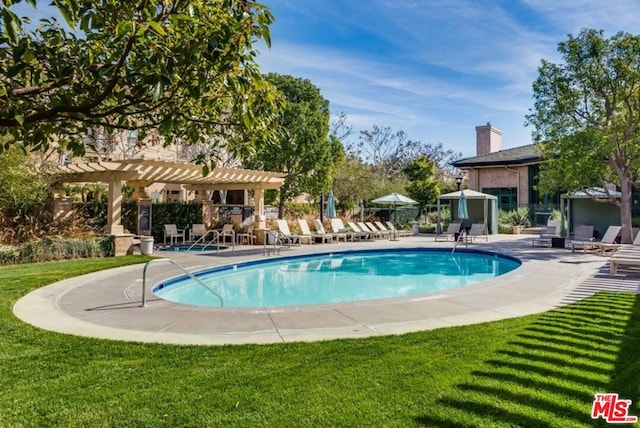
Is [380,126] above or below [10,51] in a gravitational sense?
above

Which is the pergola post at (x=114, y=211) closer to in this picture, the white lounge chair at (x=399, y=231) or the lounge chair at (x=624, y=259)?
the white lounge chair at (x=399, y=231)

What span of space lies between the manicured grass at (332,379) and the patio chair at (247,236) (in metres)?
12.8

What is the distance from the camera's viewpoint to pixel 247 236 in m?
18.4

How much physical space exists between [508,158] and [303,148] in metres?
16.2

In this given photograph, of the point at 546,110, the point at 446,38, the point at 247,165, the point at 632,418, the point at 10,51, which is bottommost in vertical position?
the point at 632,418

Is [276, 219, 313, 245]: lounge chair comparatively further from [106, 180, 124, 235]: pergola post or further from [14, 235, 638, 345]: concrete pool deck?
[14, 235, 638, 345]: concrete pool deck

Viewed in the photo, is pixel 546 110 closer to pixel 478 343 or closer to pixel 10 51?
pixel 478 343

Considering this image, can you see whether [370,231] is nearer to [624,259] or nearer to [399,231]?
[399,231]

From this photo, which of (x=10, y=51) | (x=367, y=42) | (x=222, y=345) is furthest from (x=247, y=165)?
(x=10, y=51)

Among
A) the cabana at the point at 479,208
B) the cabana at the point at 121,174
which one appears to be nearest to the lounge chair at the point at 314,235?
the cabana at the point at 121,174

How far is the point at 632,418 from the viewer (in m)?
3.13

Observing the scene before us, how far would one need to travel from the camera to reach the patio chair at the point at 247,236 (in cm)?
1826

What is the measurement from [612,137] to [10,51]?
17780 millimetres

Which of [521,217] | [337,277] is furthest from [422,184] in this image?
[337,277]
